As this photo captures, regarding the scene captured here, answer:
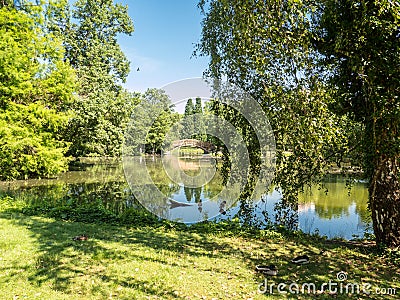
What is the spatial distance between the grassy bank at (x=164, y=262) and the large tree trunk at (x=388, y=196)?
53 centimetres

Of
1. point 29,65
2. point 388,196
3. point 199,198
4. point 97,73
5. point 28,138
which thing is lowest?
point 199,198

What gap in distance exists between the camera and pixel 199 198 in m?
14.5

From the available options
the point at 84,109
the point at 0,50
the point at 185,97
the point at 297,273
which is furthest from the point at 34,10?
the point at 297,273

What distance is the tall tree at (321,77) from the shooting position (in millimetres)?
4434

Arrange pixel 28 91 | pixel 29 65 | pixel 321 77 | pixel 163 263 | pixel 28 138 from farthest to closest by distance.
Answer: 1. pixel 29 65
2. pixel 28 91
3. pixel 28 138
4. pixel 321 77
5. pixel 163 263

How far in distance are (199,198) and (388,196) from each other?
9171mm

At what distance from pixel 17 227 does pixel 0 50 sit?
7.68m

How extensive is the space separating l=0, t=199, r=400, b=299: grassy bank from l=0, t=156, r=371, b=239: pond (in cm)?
169

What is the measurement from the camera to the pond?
34.7ft

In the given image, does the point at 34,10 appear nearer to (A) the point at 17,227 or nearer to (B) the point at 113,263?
(A) the point at 17,227

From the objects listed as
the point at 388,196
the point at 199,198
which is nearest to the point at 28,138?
the point at 199,198

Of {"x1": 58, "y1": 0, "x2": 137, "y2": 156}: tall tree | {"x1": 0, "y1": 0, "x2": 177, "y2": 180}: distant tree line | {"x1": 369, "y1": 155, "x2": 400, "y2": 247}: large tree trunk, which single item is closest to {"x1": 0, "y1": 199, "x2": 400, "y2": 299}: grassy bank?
{"x1": 369, "y1": 155, "x2": 400, "y2": 247}: large tree trunk

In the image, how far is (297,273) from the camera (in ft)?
16.5

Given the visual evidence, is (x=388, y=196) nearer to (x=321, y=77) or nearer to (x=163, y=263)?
(x=321, y=77)
